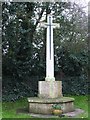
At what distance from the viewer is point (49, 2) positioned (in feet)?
41.9

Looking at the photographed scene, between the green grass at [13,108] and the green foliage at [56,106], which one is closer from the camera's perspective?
the green grass at [13,108]

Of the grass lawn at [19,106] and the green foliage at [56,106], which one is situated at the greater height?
the green foliage at [56,106]

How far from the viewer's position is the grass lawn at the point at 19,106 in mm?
8016

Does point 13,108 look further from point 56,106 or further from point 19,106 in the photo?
point 56,106

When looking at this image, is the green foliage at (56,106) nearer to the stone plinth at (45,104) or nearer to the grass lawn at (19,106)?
the stone plinth at (45,104)

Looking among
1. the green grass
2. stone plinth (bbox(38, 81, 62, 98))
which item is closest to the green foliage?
stone plinth (bbox(38, 81, 62, 98))

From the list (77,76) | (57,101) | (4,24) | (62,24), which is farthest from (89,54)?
(57,101)

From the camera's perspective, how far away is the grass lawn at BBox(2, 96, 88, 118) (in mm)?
8016

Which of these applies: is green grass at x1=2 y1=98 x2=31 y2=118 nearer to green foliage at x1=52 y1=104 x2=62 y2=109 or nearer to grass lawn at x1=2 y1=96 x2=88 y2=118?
grass lawn at x1=2 y1=96 x2=88 y2=118

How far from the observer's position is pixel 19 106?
393 inches

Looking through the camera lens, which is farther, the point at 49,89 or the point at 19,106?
the point at 19,106

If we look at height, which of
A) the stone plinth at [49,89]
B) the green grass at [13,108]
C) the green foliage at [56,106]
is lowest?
the green grass at [13,108]

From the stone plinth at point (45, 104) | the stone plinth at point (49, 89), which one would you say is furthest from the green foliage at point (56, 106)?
the stone plinth at point (49, 89)

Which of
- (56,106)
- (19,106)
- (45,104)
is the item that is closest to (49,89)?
(45,104)
